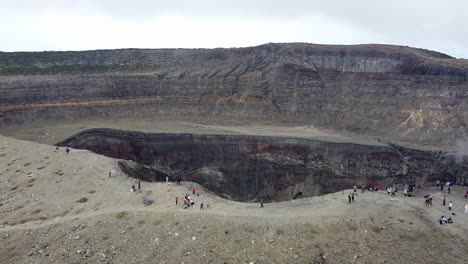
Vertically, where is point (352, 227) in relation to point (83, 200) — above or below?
above

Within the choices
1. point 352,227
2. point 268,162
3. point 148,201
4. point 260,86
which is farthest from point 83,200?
point 260,86

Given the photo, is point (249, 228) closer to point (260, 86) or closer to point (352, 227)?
point (352, 227)

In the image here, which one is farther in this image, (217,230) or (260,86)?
(260,86)

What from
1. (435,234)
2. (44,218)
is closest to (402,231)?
(435,234)

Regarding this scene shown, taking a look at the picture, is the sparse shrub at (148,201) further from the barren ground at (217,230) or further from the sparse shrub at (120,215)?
the sparse shrub at (120,215)

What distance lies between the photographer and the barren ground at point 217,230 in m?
32.4

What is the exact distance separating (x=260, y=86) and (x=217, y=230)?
206ft

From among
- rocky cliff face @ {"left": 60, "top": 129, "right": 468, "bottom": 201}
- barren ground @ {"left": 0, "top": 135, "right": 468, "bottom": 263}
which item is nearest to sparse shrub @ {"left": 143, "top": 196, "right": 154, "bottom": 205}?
barren ground @ {"left": 0, "top": 135, "right": 468, "bottom": 263}

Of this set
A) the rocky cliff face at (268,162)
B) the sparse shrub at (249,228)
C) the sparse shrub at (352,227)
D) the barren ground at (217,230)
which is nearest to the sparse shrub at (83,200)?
the barren ground at (217,230)

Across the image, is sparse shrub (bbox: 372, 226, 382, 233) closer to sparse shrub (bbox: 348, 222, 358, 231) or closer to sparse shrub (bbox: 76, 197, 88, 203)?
sparse shrub (bbox: 348, 222, 358, 231)

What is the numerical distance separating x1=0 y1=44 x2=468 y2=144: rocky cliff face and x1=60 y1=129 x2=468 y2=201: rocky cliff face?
9.76 m

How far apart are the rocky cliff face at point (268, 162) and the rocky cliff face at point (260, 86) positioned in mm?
9758

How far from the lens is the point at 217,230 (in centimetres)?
3422

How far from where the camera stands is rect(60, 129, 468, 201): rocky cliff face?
2482 inches
